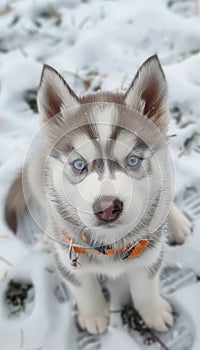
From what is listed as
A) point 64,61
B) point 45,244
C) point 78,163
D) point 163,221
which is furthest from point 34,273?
point 64,61

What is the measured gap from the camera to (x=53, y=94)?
1810 millimetres

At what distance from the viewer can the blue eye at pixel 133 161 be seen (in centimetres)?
165

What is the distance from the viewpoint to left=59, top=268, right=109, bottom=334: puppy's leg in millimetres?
2146

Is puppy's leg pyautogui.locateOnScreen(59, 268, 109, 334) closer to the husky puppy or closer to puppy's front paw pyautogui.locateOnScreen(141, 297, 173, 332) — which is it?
the husky puppy

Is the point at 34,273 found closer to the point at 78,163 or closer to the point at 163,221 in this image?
the point at 163,221

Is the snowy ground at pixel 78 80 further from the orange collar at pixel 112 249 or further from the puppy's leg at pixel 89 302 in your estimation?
the orange collar at pixel 112 249

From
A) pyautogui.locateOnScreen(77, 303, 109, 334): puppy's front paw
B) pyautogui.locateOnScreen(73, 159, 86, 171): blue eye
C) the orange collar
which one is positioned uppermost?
pyautogui.locateOnScreen(73, 159, 86, 171): blue eye

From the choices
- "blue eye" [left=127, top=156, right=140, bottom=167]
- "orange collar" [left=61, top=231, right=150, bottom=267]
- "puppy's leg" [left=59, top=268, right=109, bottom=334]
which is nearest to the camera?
"blue eye" [left=127, top=156, right=140, bottom=167]

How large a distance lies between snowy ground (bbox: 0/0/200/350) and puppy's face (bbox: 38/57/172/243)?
0.70 metres

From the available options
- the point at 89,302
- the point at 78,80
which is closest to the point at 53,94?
the point at 89,302

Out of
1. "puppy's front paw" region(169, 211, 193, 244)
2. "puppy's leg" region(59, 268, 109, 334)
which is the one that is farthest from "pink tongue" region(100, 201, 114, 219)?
"puppy's front paw" region(169, 211, 193, 244)

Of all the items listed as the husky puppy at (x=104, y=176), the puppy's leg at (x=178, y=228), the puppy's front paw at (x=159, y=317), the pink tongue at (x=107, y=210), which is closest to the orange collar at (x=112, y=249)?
the husky puppy at (x=104, y=176)

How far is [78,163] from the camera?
5.48 ft

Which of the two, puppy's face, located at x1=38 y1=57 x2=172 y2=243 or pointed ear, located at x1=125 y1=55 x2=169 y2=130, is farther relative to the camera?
pointed ear, located at x1=125 y1=55 x2=169 y2=130
